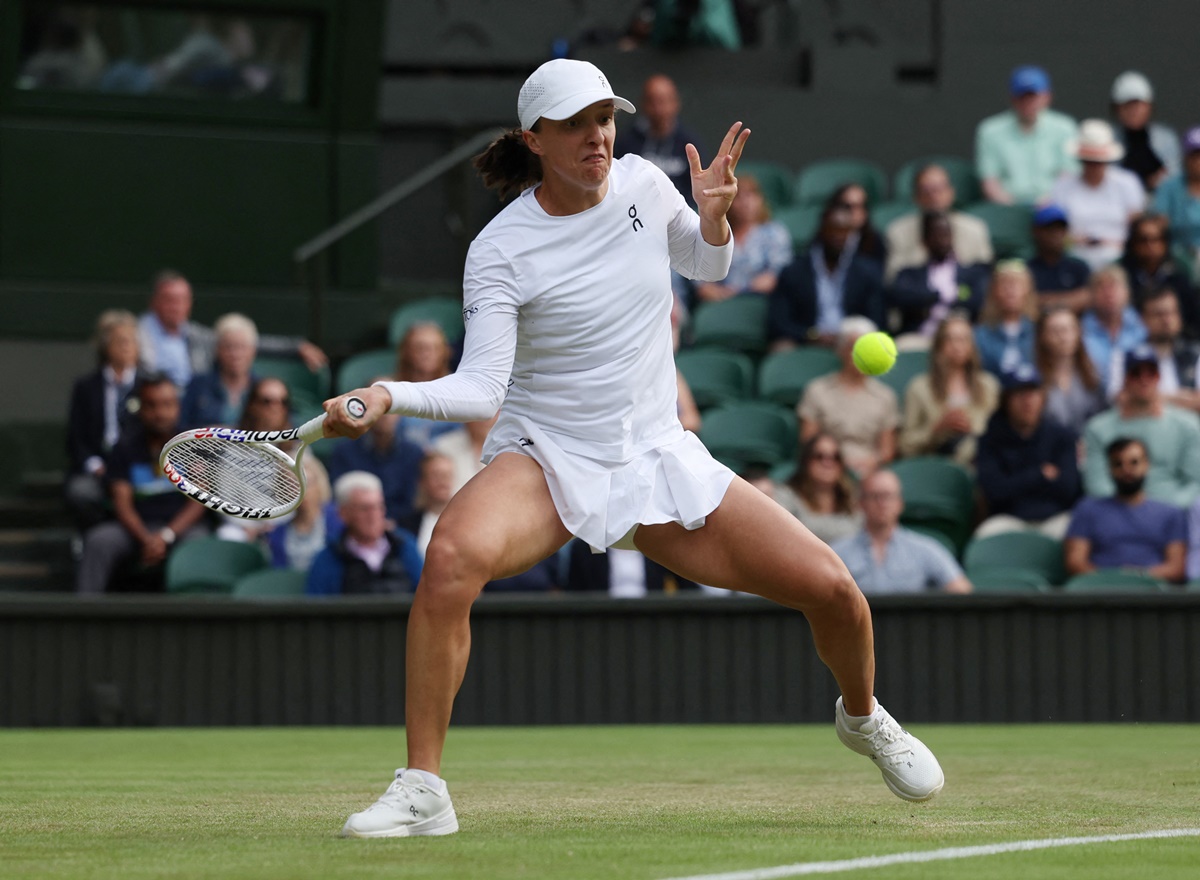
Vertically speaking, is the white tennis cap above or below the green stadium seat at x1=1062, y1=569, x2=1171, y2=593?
above

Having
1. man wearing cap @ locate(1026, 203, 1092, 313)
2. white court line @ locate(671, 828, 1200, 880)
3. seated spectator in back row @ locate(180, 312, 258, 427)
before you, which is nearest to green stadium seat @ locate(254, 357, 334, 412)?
seated spectator in back row @ locate(180, 312, 258, 427)

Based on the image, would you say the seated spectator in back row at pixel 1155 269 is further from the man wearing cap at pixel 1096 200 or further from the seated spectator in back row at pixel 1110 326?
the man wearing cap at pixel 1096 200

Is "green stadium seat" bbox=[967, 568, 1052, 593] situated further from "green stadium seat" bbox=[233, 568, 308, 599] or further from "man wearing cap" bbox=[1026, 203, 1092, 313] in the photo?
"green stadium seat" bbox=[233, 568, 308, 599]

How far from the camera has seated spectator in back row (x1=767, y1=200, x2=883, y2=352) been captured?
11656mm

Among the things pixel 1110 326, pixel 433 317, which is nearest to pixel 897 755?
pixel 1110 326

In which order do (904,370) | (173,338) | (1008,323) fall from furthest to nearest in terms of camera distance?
(173,338), (904,370), (1008,323)

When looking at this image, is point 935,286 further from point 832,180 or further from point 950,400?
point 832,180

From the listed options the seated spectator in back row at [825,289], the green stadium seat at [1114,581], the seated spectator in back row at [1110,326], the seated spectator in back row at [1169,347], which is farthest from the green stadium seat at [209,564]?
the seated spectator in back row at [1169,347]

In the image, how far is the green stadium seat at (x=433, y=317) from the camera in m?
12.2

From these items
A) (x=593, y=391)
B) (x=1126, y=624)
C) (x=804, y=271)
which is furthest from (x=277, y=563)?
(x=593, y=391)

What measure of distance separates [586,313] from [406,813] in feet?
4.37

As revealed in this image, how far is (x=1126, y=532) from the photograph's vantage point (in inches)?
396

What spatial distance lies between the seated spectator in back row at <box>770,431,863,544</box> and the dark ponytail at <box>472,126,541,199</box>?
5012 mm

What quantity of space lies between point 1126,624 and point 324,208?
656cm
